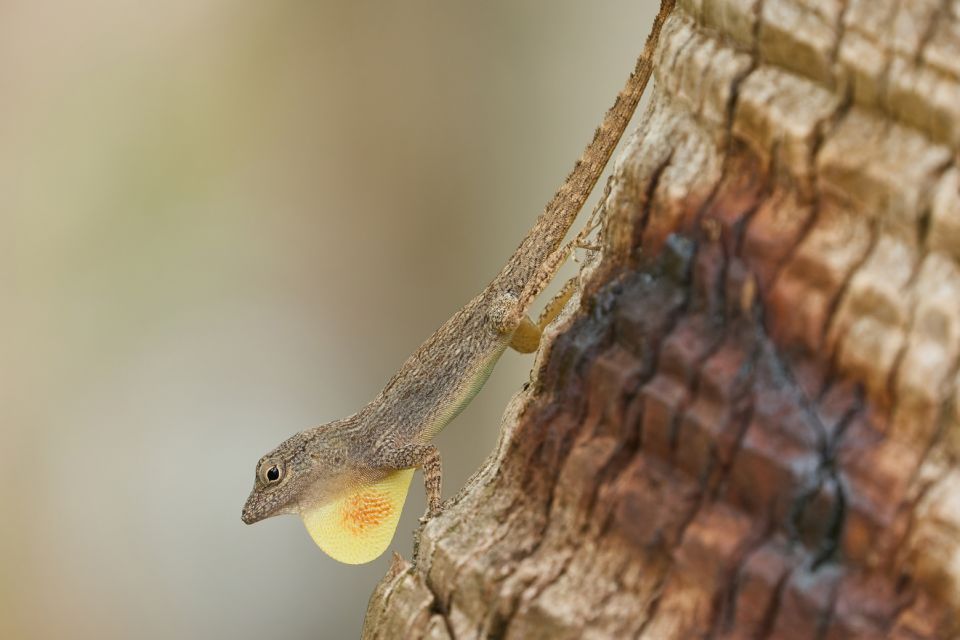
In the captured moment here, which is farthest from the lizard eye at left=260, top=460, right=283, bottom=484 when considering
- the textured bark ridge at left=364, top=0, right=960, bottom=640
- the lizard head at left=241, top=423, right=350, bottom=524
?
the textured bark ridge at left=364, top=0, right=960, bottom=640

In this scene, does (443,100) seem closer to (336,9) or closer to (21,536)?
(336,9)

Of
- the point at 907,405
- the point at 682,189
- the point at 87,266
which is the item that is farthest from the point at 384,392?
the point at 87,266

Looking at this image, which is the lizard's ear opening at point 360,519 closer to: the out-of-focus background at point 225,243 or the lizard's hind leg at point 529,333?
the lizard's hind leg at point 529,333

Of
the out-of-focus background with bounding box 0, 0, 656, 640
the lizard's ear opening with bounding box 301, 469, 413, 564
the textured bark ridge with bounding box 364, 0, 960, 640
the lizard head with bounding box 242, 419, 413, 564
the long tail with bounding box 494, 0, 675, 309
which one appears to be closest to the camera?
the textured bark ridge with bounding box 364, 0, 960, 640

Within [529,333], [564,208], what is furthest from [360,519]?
[564,208]

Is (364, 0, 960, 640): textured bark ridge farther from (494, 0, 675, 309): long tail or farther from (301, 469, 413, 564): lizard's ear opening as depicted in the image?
(301, 469, 413, 564): lizard's ear opening

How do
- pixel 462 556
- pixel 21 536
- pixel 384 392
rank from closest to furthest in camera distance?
pixel 462 556
pixel 384 392
pixel 21 536
